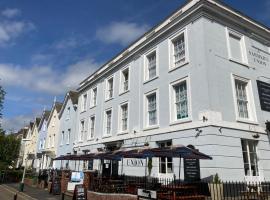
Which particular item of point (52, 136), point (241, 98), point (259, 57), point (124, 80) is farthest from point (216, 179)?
point (52, 136)

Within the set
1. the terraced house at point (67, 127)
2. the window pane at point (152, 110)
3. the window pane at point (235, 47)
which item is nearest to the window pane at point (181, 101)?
the window pane at point (152, 110)

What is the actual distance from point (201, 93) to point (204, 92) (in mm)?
222

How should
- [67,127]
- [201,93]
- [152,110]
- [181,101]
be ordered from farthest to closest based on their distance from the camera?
[67,127] → [152,110] → [181,101] → [201,93]

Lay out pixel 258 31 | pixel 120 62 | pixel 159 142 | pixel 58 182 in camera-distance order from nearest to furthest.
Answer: pixel 159 142 → pixel 258 31 → pixel 58 182 → pixel 120 62

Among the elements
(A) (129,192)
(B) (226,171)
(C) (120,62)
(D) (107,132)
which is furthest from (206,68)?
(D) (107,132)

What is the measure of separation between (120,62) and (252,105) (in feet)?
37.0

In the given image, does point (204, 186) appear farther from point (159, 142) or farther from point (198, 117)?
point (159, 142)

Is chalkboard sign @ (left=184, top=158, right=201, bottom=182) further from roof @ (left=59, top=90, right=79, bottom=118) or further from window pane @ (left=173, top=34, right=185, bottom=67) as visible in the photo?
roof @ (left=59, top=90, right=79, bottom=118)

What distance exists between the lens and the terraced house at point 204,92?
1380cm

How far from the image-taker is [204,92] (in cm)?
1412

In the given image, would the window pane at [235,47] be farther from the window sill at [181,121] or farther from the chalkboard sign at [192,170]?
the chalkboard sign at [192,170]

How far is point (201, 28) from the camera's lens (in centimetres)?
1523

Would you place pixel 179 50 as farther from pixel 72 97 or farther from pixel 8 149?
pixel 8 149

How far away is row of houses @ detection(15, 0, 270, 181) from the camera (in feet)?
45.4
